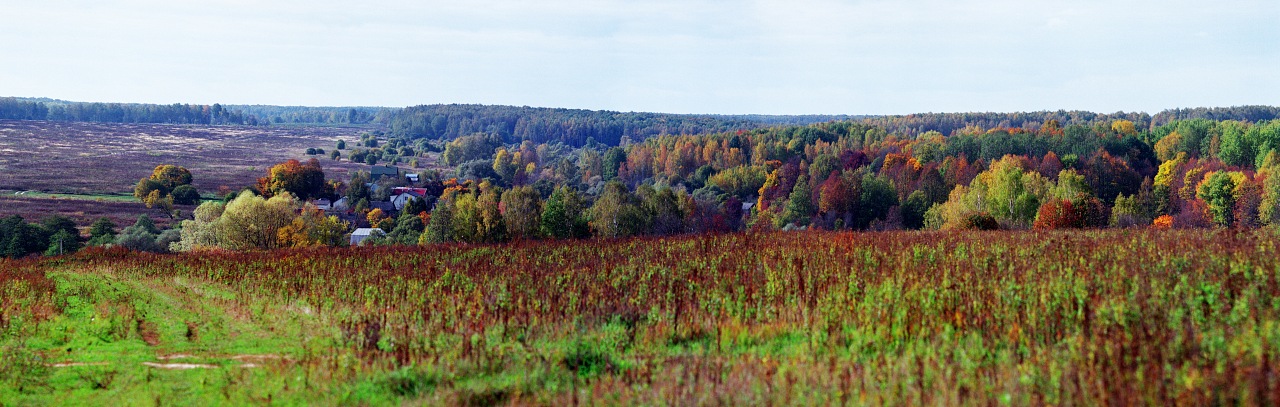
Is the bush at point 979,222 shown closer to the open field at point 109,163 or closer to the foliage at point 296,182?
the foliage at point 296,182

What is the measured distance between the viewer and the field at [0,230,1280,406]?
804 centimetres

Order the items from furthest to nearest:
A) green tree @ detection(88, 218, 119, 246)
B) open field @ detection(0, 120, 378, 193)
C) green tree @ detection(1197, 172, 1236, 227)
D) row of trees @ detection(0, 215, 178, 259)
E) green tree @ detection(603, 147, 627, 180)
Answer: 1. green tree @ detection(603, 147, 627, 180)
2. open field @ detection(0, 120, 378, 193)
3. green tree @ detection(1197, 172, 1236, 227)
4. green tree @ detection(88, 218, 119, 246)
5. row of trees @ detection(0, 215, 178, 259)

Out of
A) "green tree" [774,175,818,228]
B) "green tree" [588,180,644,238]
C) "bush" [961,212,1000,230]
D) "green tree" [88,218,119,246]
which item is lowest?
"green tree" [88,218,119,246]

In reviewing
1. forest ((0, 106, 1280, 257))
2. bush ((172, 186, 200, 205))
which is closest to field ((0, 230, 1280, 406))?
forest ((0, 106, 1280, 257))

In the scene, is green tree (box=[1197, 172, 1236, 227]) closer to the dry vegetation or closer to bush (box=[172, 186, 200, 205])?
the dry vegetation

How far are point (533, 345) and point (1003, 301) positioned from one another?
19.6ft

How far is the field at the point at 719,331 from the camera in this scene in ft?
26.4

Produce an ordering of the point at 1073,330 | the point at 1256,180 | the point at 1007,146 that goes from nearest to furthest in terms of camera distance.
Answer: the point at 1073,330 → the point at 1256,180 → the point at 1007,146

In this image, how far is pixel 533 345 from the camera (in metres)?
10.9

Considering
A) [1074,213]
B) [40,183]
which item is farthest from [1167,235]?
[40,183]

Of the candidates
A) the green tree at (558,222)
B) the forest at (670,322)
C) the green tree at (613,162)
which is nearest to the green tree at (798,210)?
the green tree at (558,222)

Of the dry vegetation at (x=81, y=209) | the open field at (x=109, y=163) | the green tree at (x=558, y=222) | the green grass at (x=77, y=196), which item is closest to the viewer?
the green tree at (x=558, y=222)

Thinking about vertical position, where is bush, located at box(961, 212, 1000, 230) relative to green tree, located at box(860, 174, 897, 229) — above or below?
above

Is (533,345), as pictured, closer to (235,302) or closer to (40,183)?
(235,302)
